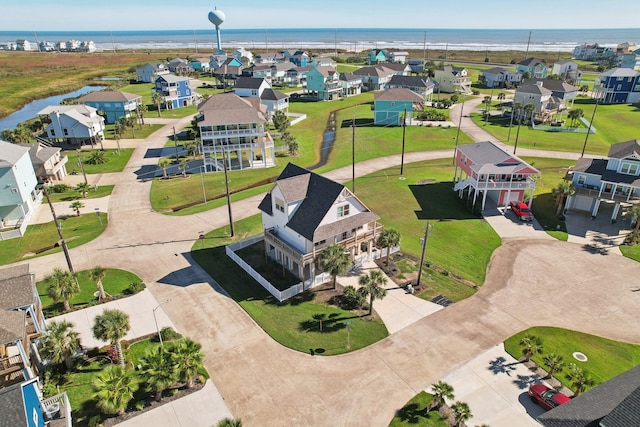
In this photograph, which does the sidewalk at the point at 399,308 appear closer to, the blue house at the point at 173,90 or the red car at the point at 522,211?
the red car at the point at 522,211

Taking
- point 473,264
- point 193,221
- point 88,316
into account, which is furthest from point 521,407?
point 193,221

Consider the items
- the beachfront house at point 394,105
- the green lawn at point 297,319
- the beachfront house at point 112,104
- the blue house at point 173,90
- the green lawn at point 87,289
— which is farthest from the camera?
the blue house at point 173,90

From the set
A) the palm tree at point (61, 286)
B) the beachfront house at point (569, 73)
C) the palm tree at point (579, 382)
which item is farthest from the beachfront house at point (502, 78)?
the palm tree at point (61, 286)

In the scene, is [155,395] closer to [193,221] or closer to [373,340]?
[373,340]

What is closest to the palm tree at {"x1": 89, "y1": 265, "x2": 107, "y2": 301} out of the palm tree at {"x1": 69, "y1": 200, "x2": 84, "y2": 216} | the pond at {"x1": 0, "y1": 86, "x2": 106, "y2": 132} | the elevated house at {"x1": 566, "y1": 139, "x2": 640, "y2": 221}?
the palm tree at {"x1": 69, "y1": 200, "x2": 84, "y2": 216}

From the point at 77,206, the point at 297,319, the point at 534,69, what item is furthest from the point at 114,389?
the point at 534,69

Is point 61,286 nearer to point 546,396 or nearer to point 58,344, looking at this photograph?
point 58,344
